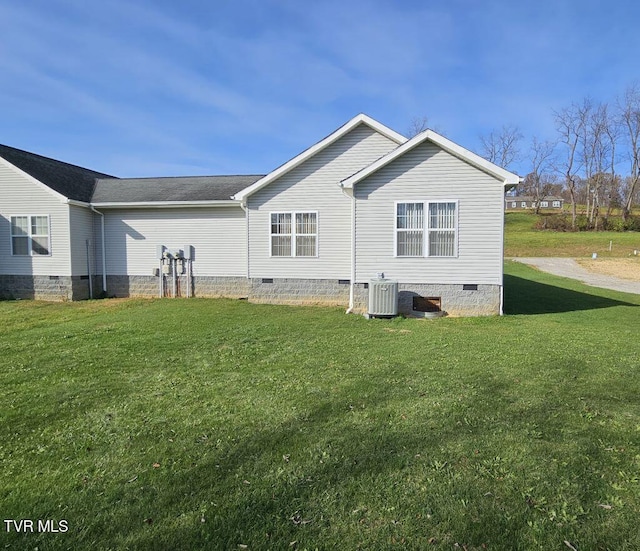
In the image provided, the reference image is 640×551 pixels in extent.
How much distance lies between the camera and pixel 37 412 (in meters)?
4.37

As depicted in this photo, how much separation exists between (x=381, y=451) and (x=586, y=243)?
44559 mm

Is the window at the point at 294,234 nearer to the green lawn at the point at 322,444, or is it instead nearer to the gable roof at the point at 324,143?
the gable roof at the point at 324,143

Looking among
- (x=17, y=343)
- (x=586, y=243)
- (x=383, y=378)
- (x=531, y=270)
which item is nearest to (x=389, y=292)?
(x=383, y=378)

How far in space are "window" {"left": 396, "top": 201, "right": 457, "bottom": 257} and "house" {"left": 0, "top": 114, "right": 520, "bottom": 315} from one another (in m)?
0.03

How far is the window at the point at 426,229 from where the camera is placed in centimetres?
1107

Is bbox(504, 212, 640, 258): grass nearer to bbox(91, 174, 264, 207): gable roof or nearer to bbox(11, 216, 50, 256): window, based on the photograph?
bbox(91, 174, 264, 207): gable roof

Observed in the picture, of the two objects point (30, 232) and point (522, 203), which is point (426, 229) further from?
point (522, 203)

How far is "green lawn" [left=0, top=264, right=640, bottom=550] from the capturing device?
2646mm

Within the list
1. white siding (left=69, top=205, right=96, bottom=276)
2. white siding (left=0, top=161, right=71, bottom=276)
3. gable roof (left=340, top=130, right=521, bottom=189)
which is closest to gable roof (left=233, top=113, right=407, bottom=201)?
gable roof (left=340, top=130, right=521, bottom=189)

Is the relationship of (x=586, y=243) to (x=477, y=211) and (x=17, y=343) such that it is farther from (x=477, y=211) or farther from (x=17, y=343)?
(x=17, y=343)

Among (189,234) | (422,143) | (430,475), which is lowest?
(430,475)

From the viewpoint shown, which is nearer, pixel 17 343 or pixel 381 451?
pixel 381 451

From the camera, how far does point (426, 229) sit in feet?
36.7

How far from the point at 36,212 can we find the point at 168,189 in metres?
4.25
